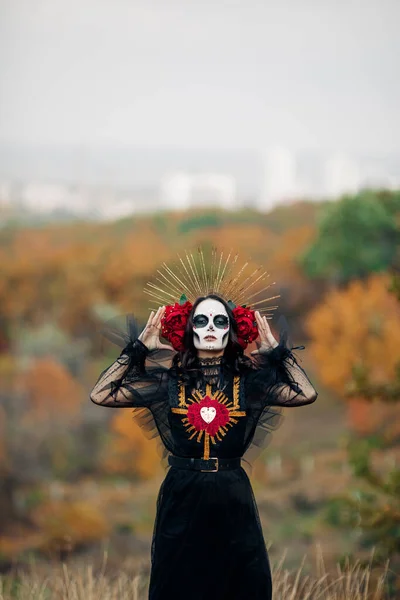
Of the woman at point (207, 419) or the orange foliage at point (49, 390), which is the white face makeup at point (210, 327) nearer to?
the woman at point (207, 419)

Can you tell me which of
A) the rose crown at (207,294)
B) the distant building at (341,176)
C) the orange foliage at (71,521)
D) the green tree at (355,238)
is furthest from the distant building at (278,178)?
the rose crown at (207,294)

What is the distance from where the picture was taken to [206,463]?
129 inches

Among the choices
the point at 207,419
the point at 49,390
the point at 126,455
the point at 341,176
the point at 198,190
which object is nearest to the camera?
the point at 207,419

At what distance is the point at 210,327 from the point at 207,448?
1.42 ft

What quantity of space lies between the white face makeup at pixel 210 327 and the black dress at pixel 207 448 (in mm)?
73

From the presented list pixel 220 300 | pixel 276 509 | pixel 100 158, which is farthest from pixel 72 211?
pixel 220 300

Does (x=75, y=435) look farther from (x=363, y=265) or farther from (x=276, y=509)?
(x=363, y=265)

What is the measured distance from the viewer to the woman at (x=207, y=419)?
326cm

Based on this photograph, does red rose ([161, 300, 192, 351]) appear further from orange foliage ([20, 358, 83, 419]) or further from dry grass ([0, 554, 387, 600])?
orange foliage ([20, 358, 83, 419])

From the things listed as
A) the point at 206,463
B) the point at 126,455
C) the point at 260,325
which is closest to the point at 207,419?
the point at 206,463

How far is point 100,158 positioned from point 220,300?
12053mm

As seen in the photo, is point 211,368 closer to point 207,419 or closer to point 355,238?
point 207,419

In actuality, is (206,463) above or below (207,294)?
below

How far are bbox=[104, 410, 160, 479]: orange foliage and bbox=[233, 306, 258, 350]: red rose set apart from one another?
1090cm
